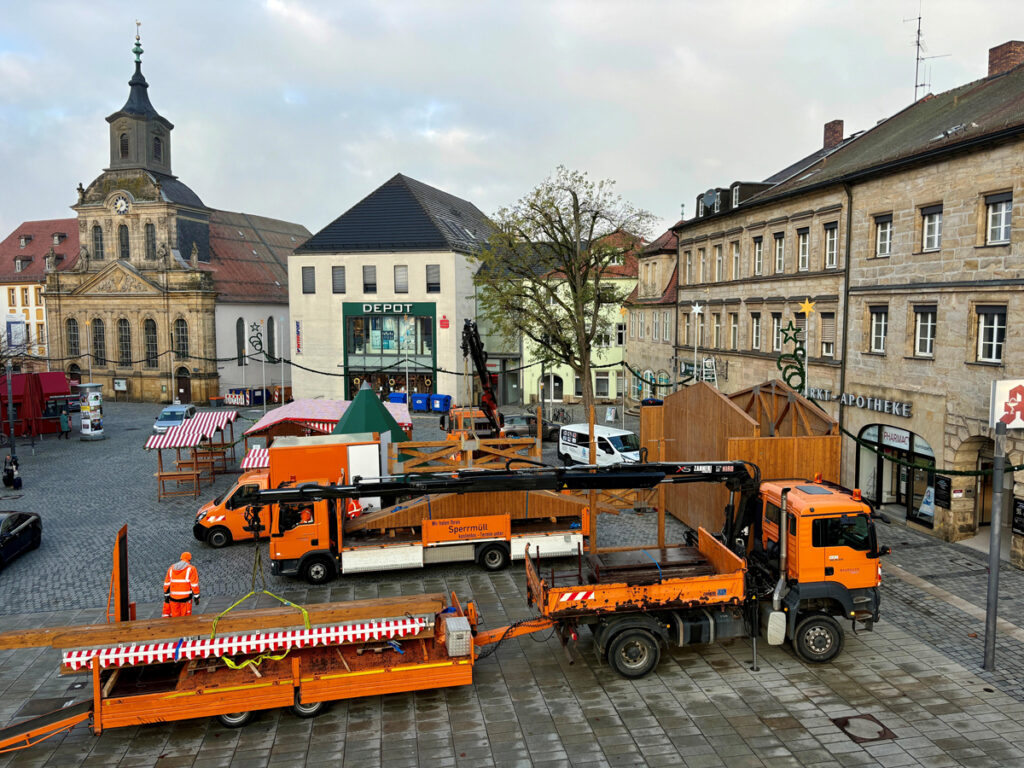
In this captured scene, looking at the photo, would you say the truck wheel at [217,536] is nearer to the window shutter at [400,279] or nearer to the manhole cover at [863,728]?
the manhole cover at [863,728]

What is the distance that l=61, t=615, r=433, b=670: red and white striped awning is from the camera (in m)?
10.6

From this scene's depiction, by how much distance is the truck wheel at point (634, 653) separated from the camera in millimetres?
12328

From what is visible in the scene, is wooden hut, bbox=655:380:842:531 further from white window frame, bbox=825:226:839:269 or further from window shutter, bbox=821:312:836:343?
white window frame, bbox=825:226:839:269

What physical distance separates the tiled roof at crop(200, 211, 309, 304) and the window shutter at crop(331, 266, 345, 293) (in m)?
11.9

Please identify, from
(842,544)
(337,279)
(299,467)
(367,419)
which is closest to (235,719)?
(299,467)

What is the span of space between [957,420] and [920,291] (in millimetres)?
3882

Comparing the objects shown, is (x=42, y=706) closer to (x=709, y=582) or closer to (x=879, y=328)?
(x=709, y=582)

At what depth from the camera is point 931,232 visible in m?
21.4

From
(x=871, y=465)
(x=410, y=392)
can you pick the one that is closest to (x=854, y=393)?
(x=871, y=465)

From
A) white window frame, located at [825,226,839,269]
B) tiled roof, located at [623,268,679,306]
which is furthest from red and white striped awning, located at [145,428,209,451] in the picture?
white window frame, located at [825,226,839,269]

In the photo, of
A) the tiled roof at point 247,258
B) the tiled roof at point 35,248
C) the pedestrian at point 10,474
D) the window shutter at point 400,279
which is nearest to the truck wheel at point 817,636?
the pedestrian at point 10,474

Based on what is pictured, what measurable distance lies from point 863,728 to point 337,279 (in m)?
47.6

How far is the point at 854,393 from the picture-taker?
24578 millimetres

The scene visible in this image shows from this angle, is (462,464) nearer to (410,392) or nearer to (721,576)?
(721,576)
